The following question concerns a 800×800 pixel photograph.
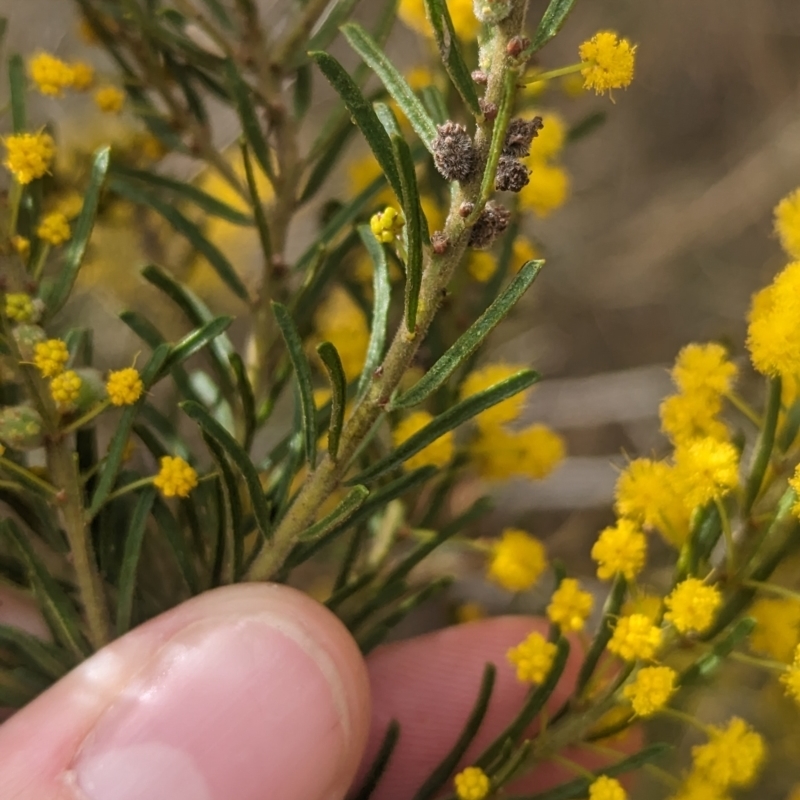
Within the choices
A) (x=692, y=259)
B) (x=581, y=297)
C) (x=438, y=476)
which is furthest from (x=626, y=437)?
(x=438, y=476)

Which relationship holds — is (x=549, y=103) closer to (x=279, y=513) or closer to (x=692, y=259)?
(x=692, y=259)

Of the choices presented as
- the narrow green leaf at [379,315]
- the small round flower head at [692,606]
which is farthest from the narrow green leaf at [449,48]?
the small round flower head at [692,606]

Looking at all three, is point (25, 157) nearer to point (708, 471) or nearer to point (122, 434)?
point (122, 434)

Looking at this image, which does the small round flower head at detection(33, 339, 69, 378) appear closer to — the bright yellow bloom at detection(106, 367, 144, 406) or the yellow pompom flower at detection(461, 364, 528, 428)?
the bright yellow bloom at detection(106, 367, 144, 406)

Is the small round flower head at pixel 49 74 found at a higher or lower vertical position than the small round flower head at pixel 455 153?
higher

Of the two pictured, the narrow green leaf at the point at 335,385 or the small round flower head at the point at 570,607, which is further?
the small round flower head at the point at 570,607

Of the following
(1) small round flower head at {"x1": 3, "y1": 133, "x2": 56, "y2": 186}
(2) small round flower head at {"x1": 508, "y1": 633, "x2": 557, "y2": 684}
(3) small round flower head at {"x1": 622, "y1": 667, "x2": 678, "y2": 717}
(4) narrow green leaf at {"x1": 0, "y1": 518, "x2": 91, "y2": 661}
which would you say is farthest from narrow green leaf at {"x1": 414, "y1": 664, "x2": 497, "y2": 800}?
(1) small round flower head at {"x1": 3, "y1": 133, "x2": 56, "y2": 186}

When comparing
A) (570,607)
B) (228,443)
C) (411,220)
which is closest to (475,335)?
(411,220)

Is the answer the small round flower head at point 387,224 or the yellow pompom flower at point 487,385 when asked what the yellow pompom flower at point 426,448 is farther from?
the small round flower head at point 387,224
